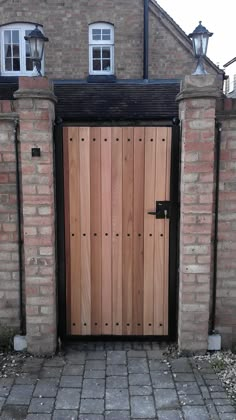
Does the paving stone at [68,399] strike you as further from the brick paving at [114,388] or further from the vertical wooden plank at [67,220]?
the vertical wooden plank at [67,220]

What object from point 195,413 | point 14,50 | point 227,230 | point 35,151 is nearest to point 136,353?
point 195,413

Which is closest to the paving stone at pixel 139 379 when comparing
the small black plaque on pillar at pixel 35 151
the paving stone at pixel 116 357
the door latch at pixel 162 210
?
the paving stone at pixel 116 357

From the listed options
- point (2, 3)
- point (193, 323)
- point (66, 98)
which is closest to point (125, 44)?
point (66, 98)

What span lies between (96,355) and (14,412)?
1.01 m

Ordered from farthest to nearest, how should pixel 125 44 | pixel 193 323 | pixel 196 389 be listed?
pixel 125 44 → pixel 193 323 → pixel 196 389

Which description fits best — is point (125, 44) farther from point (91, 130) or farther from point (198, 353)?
point (198, 353)

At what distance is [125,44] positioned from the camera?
1214 cm

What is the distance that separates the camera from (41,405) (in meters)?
2.91

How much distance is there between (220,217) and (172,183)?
1.79 feet

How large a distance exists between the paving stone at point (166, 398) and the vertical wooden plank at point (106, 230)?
978 millimetres

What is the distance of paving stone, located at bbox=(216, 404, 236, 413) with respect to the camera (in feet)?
9.31

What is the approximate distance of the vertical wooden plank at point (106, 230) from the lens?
3695 millimetres

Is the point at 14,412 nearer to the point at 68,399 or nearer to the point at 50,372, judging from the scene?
the point at 68,399

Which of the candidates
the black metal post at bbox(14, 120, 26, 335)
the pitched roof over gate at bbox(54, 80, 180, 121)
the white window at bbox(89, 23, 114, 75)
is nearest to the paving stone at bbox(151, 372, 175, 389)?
the black metal post at bbox(14, 120, 26, 335)
